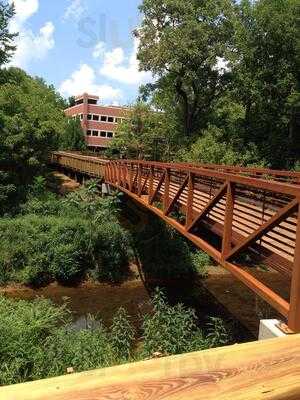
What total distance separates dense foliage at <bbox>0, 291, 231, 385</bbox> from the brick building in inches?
2229

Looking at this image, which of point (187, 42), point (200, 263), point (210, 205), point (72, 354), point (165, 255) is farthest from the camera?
point (187, 42)

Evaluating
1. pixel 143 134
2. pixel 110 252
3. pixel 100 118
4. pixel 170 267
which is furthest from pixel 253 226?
pixel 100 118

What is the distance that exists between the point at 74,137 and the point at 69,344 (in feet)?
170

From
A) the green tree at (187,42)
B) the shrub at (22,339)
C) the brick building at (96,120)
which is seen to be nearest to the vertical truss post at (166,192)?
the shrub at (22,339)

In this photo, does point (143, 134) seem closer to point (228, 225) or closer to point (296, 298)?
point (228, 225)

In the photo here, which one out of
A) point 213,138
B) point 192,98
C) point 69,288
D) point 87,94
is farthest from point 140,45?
point 87,94

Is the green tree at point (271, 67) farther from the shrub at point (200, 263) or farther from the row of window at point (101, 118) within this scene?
the row of window at point (101, 118)

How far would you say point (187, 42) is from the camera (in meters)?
27.6

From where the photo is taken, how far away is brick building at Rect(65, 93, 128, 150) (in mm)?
65688

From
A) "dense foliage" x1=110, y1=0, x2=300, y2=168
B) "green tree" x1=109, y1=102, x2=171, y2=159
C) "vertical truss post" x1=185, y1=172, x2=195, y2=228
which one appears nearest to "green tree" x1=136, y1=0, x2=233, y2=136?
"dense foliage" x1=110, y1=0, x2=300, y2=168

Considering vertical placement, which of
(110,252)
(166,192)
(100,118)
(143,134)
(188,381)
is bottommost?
(110,252)

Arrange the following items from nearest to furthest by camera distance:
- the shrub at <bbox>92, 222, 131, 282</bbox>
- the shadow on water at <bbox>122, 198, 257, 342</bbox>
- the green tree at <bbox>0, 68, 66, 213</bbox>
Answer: the shadow on water at <bbox>122, 198, 257, 342</bbox> < the shrub at <bbox>92, 222, 131, 282</bbox> < the green tree at <bbox>0, 68, 66, 213</bbox>

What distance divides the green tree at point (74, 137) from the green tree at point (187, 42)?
29.4 meters

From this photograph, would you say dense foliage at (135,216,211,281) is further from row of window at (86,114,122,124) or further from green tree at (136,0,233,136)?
row of window at (86,114,122,124)
